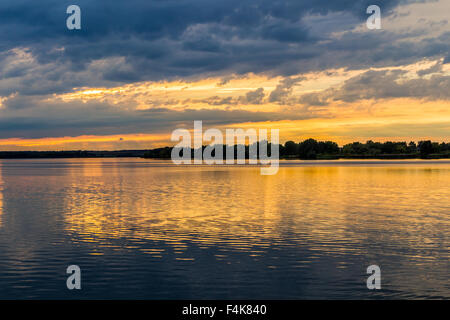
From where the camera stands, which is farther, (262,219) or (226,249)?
(262,219)

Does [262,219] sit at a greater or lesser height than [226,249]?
greater

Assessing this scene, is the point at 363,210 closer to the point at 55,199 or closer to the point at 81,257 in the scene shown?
the point at 81,257

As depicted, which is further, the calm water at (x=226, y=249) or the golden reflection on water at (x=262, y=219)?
the golden reflection on water at (x=262, y=219)

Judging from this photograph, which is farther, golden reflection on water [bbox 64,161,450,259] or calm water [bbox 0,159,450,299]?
golden reflection on water [bbox 64,161,450,259]

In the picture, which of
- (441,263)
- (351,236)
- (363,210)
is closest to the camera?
(441,263)

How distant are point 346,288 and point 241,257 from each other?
694 centimetres

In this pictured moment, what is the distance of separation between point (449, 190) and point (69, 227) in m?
52.5

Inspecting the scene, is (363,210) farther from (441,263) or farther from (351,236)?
(441,263)

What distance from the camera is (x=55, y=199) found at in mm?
57844

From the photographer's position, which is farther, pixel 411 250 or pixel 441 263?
pixel 411 250
